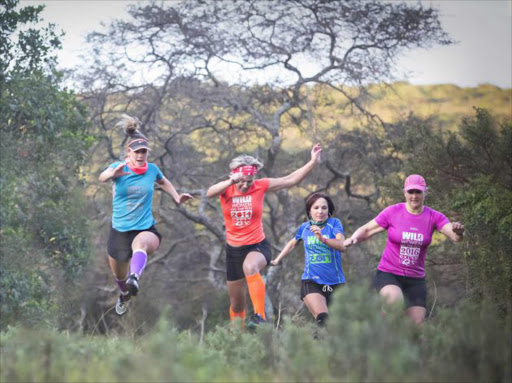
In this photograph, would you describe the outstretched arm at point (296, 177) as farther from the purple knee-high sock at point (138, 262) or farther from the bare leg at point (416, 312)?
the bare leg at point (416, 312)

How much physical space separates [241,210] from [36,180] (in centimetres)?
1215

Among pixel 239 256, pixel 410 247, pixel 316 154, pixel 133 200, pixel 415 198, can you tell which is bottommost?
pixel 239 256

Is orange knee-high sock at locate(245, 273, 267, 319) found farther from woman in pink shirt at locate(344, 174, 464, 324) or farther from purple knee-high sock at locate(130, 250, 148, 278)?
woman in pink shirt at locate(344, 174, 464, 324)

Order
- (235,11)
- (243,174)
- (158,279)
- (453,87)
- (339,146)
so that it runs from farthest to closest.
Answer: (453,87)
(158,279)
(339,146)
(235,11)
(243,174)

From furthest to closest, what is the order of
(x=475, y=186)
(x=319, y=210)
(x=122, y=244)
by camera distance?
1. (x=475, y=186)
2. (x=122, y=244)
3. (x=319, y=210)

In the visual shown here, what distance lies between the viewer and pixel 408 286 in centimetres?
708

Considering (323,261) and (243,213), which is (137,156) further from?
(323,261)

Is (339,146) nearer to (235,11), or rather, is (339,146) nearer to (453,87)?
(235,11)

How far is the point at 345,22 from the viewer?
2344cm

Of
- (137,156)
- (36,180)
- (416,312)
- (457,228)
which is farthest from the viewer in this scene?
(36,180)

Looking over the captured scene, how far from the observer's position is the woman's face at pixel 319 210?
7.77 metres

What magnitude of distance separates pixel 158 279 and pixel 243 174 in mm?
20843

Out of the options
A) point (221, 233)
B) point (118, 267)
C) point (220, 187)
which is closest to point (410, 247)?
point (220, 187)

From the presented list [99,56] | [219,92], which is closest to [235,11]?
[219,92]
